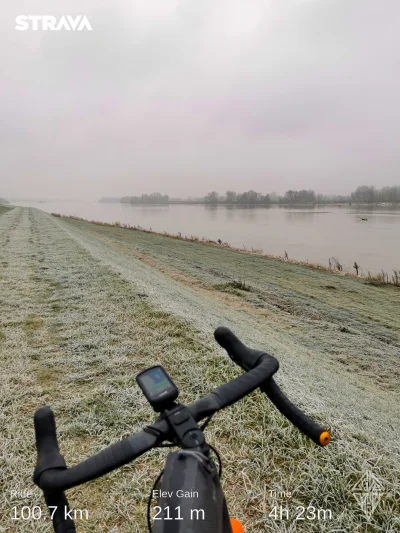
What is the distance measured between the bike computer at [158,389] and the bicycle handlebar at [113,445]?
0.19ft

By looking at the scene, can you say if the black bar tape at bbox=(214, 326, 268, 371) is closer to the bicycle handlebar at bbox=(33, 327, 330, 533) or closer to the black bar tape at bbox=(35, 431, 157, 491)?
the bicycle handlebar at bbox=(33, 327, 330, 533)

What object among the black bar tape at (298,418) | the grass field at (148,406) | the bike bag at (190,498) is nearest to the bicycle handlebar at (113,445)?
the black bar tape at (298,418)

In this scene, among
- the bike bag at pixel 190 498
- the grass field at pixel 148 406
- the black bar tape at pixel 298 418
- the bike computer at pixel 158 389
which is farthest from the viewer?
the grass field at pixel 148 406

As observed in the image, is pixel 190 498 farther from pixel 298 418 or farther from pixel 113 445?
pixel 298 418

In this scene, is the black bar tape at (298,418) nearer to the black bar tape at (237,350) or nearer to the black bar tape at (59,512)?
the black bar tape at (237,350)

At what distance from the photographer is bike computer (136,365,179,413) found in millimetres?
1009

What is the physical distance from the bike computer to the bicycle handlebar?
57mm

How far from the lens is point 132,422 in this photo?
2602 millimetres

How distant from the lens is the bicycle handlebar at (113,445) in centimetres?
89

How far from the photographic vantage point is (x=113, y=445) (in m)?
0.92

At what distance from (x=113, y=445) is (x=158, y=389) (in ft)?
0.71

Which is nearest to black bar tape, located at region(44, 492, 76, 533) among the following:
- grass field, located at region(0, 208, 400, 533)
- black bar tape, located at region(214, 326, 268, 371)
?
black bar tape, located at region(214, 326, 268, 371)

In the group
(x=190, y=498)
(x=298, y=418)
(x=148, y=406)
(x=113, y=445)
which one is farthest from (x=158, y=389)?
(x=148, y=406)

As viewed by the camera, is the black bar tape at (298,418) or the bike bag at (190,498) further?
the black bar tape at (298,418)
